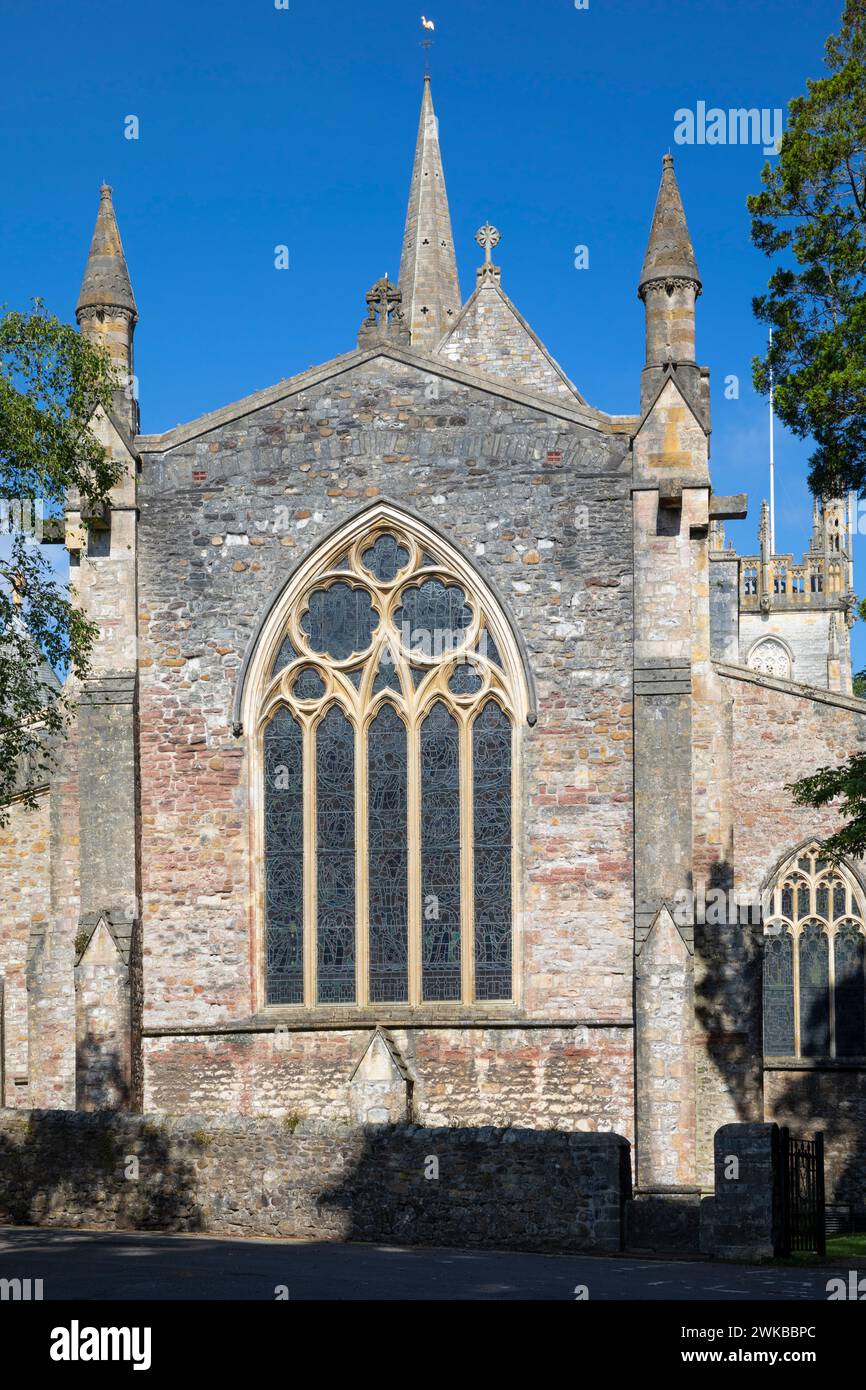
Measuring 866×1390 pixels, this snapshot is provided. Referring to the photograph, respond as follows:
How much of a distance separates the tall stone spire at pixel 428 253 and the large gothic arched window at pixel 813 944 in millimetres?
15127

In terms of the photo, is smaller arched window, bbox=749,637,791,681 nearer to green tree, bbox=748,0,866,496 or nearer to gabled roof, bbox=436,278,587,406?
gabled roof, bbox=436,278,587,406

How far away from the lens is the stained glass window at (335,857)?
65.2 feet

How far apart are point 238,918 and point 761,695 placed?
9723mm

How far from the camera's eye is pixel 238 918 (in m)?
19.8

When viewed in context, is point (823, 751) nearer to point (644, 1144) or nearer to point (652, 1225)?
point (644, 1144)

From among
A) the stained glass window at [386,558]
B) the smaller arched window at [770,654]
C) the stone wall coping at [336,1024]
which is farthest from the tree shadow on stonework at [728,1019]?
the smaller arched window at [770,654]

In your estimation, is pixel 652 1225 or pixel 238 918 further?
pixel 238 918

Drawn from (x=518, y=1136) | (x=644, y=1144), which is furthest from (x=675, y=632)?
(x=518, y=1136)

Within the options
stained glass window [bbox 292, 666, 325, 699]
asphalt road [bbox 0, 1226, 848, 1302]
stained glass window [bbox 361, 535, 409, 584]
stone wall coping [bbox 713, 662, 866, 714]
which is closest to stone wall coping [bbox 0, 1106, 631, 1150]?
asphalt road [bbox 0, 1226, 848, 1302]

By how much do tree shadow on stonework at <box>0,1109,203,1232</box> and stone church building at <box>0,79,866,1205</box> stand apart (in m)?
2.90

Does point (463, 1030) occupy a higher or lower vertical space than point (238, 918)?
lower

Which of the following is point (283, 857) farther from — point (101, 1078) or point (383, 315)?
point (383, 315)

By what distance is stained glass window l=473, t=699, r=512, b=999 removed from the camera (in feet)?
64.1

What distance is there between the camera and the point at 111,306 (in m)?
20.8
